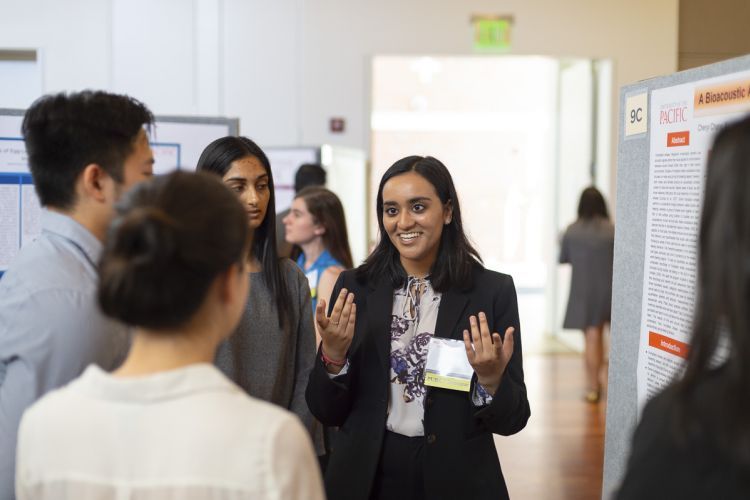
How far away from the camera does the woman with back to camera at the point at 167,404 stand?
112cm

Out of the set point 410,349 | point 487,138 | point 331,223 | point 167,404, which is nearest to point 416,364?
point 410,349

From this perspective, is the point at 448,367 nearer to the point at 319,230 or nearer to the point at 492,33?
the point at 319,230

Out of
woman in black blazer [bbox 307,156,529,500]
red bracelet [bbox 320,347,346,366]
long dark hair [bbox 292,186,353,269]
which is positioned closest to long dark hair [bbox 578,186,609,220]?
long dark hair [bbox 292,186,353,269]

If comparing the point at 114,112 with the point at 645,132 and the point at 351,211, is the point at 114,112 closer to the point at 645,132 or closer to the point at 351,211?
the point at 645,132

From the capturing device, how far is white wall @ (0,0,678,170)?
324 inches

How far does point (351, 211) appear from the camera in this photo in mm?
7746

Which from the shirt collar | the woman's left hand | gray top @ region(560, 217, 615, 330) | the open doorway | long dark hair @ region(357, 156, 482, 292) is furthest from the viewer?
the open doorway

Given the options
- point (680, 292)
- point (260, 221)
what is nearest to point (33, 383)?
point (260, 221)

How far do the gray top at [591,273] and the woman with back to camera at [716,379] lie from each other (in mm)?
6431

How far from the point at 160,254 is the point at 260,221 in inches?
48.8

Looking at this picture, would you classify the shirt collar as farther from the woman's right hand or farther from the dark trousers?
the dark trousers

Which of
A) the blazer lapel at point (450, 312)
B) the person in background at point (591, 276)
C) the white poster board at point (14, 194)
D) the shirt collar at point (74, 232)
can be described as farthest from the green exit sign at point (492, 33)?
the shirt collar at point (74, 232)

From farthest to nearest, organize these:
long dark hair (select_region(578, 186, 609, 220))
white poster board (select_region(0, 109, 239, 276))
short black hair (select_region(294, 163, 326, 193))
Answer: long dark hair (select_region(578, 186, 609, 220)) < short black hair (select_region(294, 163, 326, 193)) < white poster board (select_region(0, 109, 239, 276))

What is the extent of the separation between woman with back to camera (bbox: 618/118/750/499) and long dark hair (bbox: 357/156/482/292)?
4.60 feet
